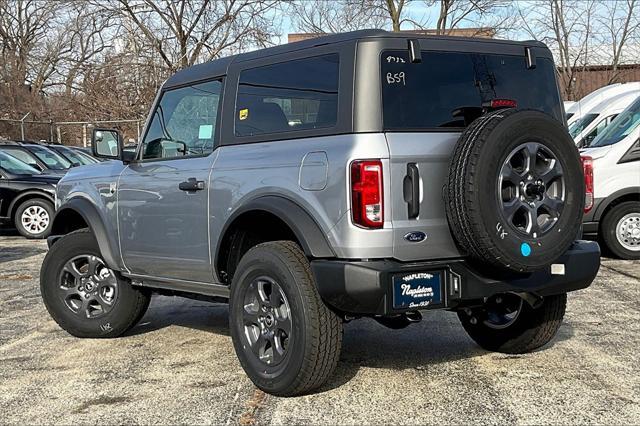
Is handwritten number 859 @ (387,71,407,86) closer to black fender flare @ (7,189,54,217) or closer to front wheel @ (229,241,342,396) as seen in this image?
front wheel @ (229,241,342,396)

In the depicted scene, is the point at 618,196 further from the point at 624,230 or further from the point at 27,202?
the point at 27,202

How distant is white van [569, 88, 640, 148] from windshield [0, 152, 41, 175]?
9.25m

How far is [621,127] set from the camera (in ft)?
35.6

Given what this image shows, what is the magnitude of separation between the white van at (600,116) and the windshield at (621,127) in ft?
4.03

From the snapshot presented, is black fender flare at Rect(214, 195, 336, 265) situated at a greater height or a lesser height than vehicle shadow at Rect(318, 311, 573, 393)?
greater

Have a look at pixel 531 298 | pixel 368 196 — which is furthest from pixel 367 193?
pixel 531 298

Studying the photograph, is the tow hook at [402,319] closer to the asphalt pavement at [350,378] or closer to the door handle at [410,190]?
the asphalt pavement at [350,378]

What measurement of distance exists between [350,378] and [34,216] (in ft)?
34.3

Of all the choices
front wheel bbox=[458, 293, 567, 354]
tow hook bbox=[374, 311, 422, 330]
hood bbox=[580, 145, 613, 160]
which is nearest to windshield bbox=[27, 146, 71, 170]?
hood bbox=[580, 145, 613, 160]

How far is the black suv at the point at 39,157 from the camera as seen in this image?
1532 centimetres

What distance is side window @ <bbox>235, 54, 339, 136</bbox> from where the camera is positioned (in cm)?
457

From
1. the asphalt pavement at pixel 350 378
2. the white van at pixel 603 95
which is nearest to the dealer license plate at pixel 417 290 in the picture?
the asphalt pavement at pixel 350 378

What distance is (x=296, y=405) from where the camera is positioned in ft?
14.7

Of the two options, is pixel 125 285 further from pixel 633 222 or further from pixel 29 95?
pixel 29 95
